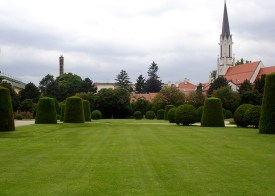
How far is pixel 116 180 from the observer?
8211 mm

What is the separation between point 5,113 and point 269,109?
49.8 ft

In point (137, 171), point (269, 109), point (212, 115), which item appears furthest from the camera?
point (212, 115)

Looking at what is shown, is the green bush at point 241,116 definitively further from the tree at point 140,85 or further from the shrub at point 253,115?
the tree at point 140,85

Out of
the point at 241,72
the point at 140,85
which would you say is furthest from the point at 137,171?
the point at 140,85

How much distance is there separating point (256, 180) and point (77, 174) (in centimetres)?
400

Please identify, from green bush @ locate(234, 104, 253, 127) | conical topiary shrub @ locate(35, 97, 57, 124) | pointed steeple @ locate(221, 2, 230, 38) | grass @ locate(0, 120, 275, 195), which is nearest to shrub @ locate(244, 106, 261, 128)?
green bush @ locate(234, 104, 253, 127)

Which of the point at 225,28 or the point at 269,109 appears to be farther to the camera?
the point at 225,28

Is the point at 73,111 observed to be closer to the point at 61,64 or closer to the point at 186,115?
the point at 186,115

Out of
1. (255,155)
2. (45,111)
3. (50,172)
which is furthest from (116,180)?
(45,111)

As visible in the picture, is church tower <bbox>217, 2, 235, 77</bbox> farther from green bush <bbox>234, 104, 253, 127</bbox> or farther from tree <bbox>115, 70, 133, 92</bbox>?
green bush <bbox>234, 104, 253, 127</bbox>

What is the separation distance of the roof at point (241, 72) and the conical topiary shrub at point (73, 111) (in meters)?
60.6

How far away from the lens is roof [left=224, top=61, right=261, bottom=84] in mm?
90438

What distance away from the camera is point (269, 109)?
74.1 ft

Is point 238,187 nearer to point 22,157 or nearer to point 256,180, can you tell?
point 256,180
